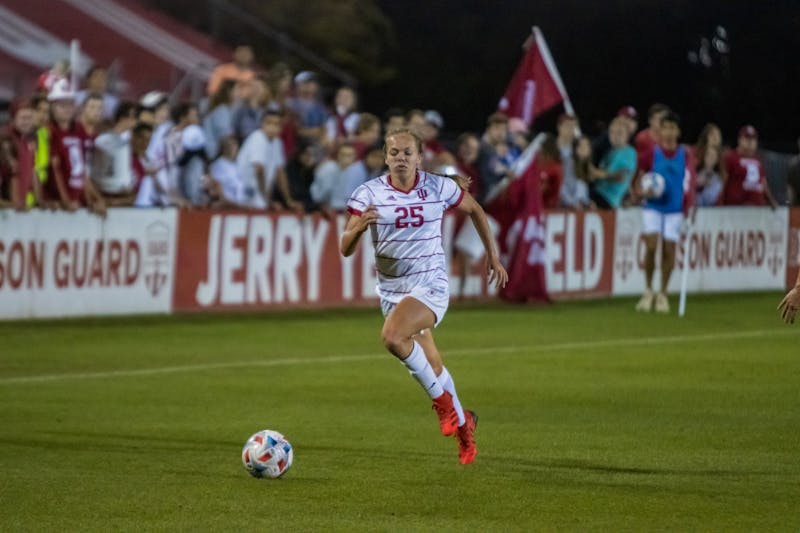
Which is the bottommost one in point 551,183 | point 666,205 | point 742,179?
point 666,205

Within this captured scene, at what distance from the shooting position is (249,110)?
77.4 ft

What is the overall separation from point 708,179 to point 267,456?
1873cm

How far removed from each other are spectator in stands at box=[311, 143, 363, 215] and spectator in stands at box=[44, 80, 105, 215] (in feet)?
12.0

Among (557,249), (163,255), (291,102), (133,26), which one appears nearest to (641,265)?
(557,249)

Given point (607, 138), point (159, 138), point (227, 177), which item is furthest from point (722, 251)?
point (159, 138)

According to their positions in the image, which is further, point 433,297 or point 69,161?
point 69,161

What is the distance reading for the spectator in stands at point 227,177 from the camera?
2223 centimetres

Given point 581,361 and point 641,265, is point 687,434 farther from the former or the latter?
point 641,265

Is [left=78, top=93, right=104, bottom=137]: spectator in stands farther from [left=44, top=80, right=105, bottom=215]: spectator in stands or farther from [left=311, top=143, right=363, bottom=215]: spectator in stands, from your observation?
[left=311, top=143, right=363, bottom=215]: spectator in stands

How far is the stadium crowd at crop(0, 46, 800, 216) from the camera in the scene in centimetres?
1988

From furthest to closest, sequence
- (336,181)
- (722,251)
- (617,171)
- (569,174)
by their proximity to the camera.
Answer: (722,251) → (617,171) → (569,174) → (336,181)

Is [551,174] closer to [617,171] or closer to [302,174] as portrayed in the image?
[617,171]

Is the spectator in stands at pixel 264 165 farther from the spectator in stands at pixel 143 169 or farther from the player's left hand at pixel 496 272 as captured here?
the player's left hand at pixel 496 272

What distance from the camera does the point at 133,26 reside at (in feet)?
117
